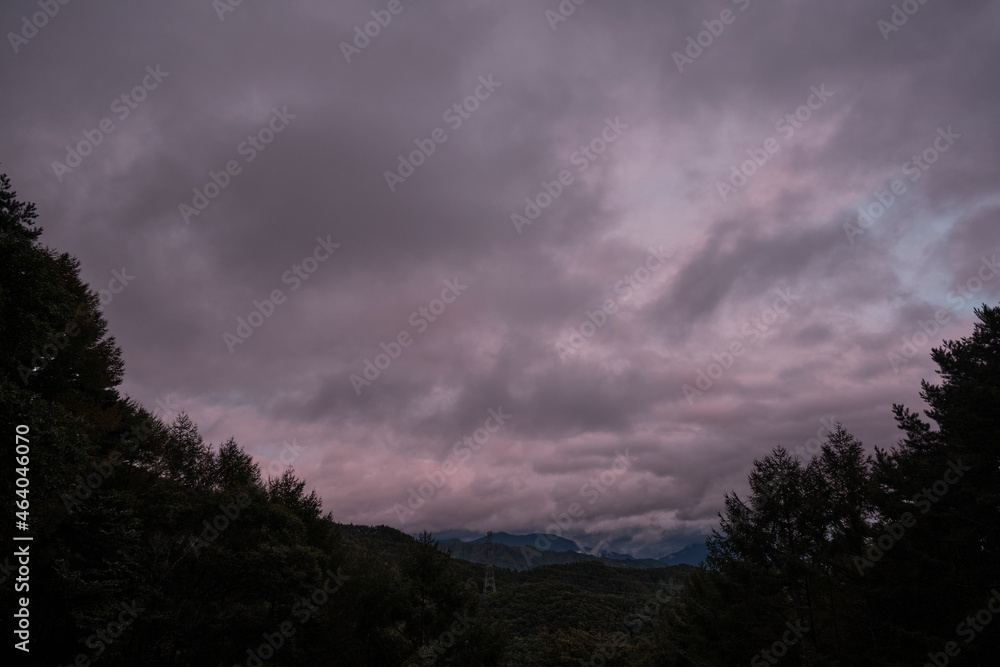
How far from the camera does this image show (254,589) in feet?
101

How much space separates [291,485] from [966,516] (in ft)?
181

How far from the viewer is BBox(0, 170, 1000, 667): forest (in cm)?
1898

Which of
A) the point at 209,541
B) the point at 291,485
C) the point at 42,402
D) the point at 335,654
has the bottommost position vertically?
the point at 335,654

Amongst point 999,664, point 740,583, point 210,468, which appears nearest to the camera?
point 999,664

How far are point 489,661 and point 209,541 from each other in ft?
66.4

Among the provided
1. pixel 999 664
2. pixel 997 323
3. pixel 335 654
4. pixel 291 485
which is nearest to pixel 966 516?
pixel 999 664

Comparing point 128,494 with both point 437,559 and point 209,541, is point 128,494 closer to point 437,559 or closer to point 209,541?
point 209,541

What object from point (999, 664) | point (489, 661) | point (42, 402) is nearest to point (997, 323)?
point (999, 664)

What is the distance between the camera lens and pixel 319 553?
37.7 m

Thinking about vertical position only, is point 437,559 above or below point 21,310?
below

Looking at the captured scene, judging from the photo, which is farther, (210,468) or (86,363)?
(210,468)

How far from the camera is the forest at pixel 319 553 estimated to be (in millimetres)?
18984

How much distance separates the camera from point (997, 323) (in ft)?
75.0

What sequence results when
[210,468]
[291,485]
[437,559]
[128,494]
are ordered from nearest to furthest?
1. [128,494]
2. [437,559]
3. [210,468]
4. [291,485]
